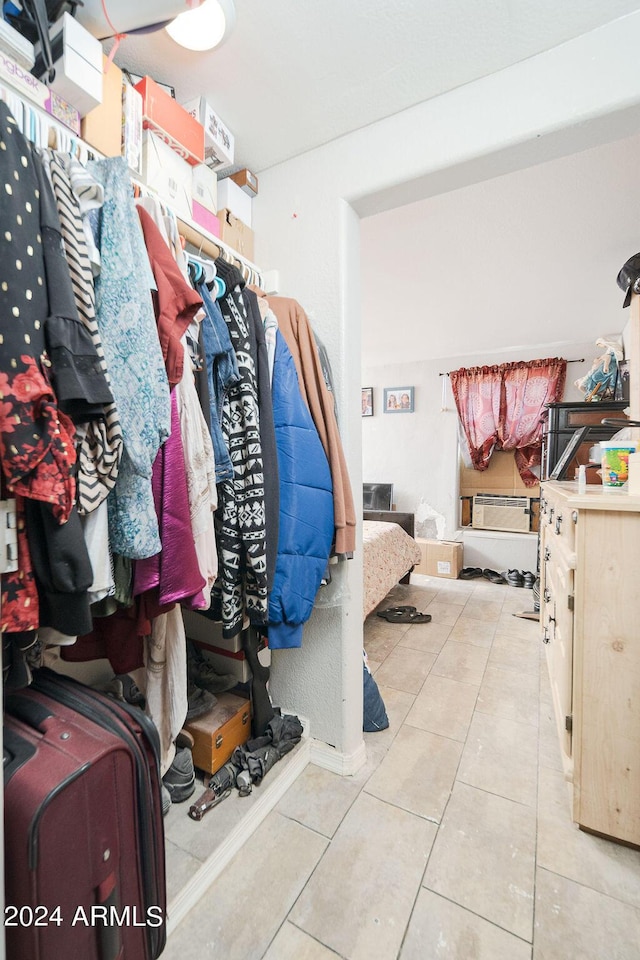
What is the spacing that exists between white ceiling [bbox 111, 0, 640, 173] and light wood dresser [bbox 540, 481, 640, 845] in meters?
1.31

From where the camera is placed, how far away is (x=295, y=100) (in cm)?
131

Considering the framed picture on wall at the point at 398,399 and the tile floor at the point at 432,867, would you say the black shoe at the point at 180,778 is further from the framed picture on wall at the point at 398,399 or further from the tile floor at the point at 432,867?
the framed picture on wall at the point at 398,399

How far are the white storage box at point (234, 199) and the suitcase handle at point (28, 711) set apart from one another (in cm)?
155

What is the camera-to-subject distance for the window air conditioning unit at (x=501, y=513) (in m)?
4.39

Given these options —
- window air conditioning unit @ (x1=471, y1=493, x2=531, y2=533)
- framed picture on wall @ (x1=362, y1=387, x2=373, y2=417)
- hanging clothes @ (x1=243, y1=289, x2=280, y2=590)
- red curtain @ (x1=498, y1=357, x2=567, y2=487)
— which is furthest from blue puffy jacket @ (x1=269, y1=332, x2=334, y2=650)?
framed picture on wall @ (x1=362, y1=387, x2=373, y2=417)

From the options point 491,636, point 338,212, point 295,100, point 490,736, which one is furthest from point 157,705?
point 491,636

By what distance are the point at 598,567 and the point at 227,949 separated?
1388 mm

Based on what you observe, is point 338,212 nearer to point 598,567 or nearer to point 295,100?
point 295,100

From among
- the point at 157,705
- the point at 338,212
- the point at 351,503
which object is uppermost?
the point at 338,212

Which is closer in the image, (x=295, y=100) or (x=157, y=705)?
(x=157, y=705)

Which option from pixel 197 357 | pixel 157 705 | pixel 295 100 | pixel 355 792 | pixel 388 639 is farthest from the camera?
pixel 388 639

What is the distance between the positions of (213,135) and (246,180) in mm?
269

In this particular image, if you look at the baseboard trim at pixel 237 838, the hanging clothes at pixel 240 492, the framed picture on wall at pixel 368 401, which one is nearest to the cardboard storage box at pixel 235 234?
the hanging clothes at pixel 240 492

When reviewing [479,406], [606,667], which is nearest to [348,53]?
[606,667]
